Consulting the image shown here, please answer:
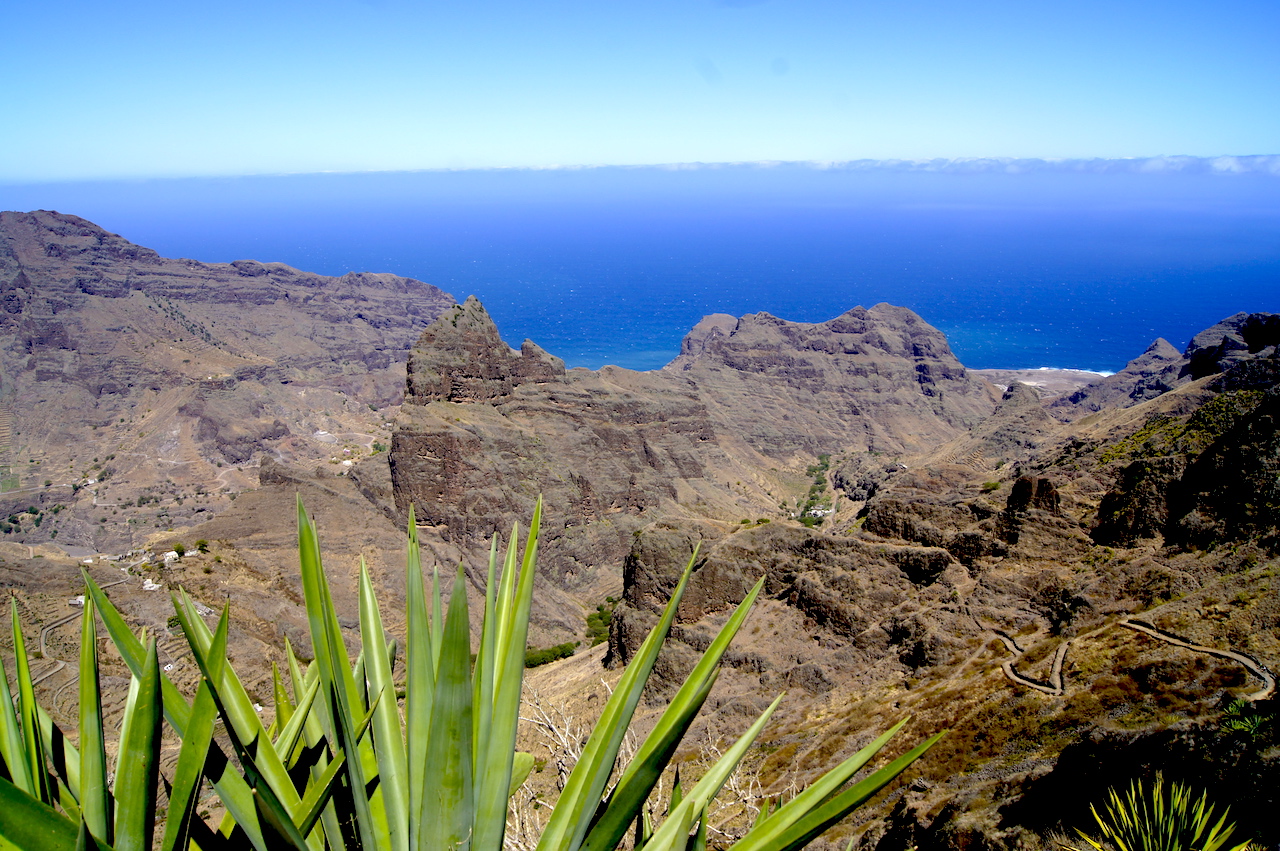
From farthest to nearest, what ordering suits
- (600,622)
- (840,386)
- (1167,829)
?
(840,386)
(600,622)
(1167,829)

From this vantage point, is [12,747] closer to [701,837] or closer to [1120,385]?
[701,837]

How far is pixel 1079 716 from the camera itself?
1210 cm

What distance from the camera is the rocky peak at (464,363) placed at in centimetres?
4644

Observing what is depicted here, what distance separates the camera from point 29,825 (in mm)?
2291

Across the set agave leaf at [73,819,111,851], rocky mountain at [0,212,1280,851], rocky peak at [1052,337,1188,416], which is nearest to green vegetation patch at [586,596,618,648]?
rocky mountain at [0,212,1280,851]

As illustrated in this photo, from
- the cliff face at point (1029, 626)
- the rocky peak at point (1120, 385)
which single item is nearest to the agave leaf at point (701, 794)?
the cliff face at point (1029, 626)

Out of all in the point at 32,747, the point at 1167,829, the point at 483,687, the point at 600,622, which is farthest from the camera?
the point at 600,622

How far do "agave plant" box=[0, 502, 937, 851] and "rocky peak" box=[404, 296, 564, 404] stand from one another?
43.9 meters

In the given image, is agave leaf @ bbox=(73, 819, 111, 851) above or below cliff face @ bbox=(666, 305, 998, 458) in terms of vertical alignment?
above

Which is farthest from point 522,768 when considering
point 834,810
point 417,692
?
point 834,810

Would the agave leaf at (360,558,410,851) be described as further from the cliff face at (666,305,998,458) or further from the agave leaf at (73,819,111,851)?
the cliff face at (666,305,998,458)

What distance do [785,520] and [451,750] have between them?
55.2 metres

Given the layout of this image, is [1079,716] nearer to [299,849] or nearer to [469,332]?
[299,849]

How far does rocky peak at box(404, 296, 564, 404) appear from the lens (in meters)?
46.4
